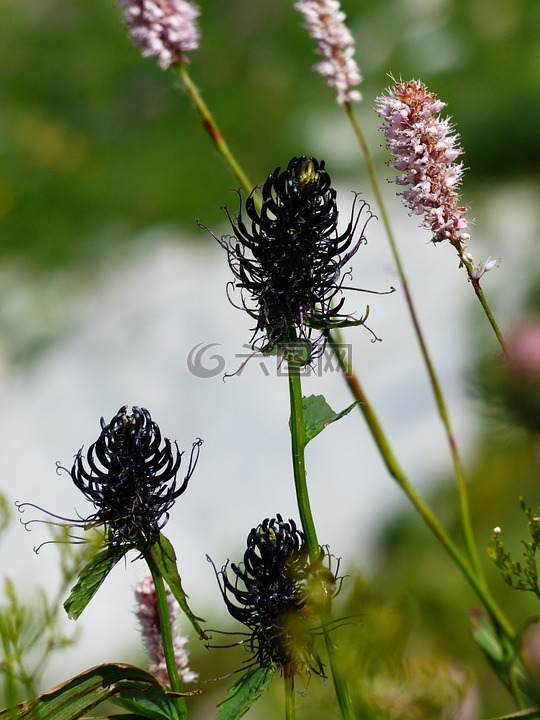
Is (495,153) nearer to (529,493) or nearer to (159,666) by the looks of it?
(529,493)

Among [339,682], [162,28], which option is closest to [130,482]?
[339,682]

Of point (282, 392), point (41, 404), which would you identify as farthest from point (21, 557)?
point (282, 392)

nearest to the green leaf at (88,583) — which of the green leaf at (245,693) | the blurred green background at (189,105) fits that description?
the green leaf at (245,693)

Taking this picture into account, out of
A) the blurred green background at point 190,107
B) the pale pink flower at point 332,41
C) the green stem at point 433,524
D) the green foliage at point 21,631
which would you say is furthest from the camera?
the blurred green background at point 190,107

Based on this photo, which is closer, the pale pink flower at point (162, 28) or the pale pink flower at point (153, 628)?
the pale pink flower at point (153, 628)

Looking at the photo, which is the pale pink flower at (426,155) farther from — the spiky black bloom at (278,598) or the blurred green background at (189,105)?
the blurred green background at (189,105)

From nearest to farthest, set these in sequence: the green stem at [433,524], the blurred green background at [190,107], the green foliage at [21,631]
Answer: the green foliage at [21,631] < the green stem at [433,524] < the blurred green background at [190,107]

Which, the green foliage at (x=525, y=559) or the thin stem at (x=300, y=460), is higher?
the thin stem at (x=300, y=460)

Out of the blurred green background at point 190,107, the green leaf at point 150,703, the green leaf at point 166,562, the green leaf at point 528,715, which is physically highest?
the blurred green background at point 190,107
